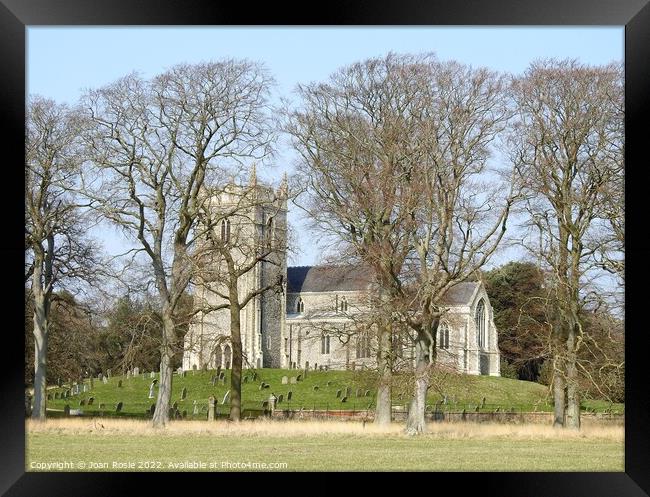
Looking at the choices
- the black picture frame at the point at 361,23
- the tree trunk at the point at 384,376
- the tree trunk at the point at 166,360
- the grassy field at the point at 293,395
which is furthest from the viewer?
the grassy field at the point at 293,395

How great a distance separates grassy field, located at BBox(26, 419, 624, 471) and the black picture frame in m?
1.97

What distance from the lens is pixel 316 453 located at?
47.7ft

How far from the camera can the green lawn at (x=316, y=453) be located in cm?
1326

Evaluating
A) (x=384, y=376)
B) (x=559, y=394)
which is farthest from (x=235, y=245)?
(x=559, y=394)

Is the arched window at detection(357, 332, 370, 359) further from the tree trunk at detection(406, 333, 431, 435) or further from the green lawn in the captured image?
the green lawn

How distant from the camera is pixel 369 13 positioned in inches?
414

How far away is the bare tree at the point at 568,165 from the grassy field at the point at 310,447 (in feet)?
6.98

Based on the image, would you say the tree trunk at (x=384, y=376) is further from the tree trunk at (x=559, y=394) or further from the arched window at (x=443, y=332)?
the tree trunk at (x=559, y=394)

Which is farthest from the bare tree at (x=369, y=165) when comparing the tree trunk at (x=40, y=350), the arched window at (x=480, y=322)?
the arched window at (x=480, y=322)

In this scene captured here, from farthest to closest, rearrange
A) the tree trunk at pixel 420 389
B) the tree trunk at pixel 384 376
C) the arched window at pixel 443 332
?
the arched window at pixel 443 332 → the tree trunk at pixel 384 376 → the tree trunk at pixel 420 389

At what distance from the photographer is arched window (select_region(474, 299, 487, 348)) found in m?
34.3

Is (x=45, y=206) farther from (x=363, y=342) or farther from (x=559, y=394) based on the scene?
(x=559, y=394)

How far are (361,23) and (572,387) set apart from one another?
10.6 meters
